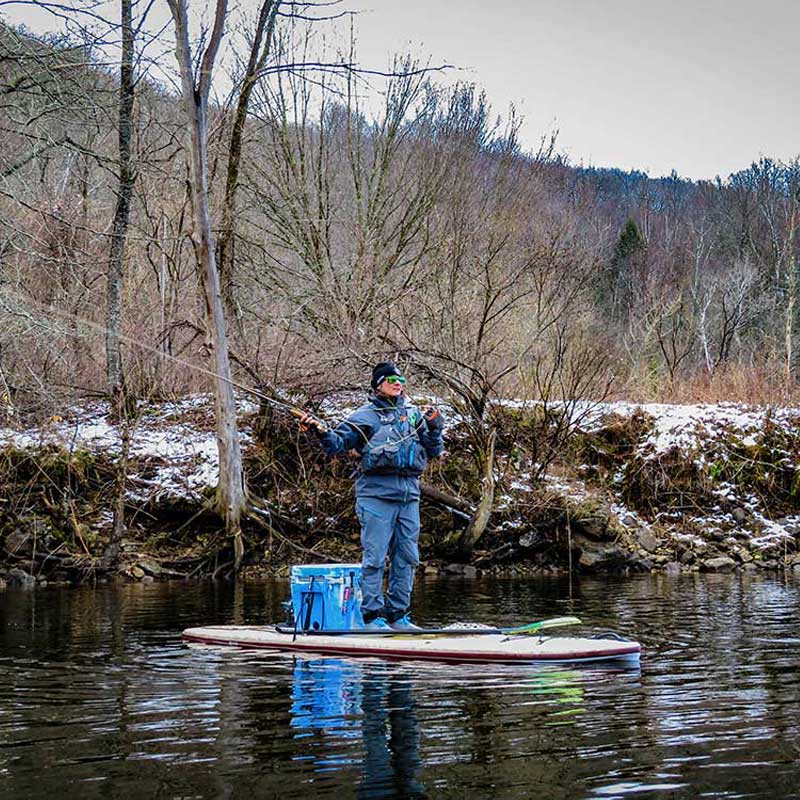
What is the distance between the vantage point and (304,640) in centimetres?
802

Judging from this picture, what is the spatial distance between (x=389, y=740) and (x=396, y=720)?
1.63 ft

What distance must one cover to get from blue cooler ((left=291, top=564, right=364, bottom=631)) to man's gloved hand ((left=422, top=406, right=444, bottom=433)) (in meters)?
1.23

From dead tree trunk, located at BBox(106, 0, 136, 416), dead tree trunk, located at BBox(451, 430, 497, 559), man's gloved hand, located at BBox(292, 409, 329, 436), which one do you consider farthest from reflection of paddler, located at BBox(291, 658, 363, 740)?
dead tree trunk, located at BBox(106, 0, 136, 416)

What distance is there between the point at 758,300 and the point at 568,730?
3690cm

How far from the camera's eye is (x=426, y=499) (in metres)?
16.5

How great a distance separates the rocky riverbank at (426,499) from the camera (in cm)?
1537

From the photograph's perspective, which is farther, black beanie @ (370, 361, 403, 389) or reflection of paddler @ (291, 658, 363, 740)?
black beanie @ (370, 361, 403, 389)

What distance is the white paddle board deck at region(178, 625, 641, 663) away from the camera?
6.98 meters

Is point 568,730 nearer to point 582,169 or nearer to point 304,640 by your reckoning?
point 304,640

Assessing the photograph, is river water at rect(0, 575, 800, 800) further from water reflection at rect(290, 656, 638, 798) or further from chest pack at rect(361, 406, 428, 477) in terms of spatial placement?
chest pack at rect(361, 406, 428, 477)

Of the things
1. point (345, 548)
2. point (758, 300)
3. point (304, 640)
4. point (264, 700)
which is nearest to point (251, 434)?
point (345, 548)

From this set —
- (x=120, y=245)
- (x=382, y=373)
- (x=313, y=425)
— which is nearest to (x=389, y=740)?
(x=313, y=425)

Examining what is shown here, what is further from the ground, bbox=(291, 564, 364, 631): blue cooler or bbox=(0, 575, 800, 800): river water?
bbox=(291, 564, 364, 631): blue cooler

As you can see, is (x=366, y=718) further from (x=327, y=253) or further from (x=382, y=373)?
(x=327, y=253)
